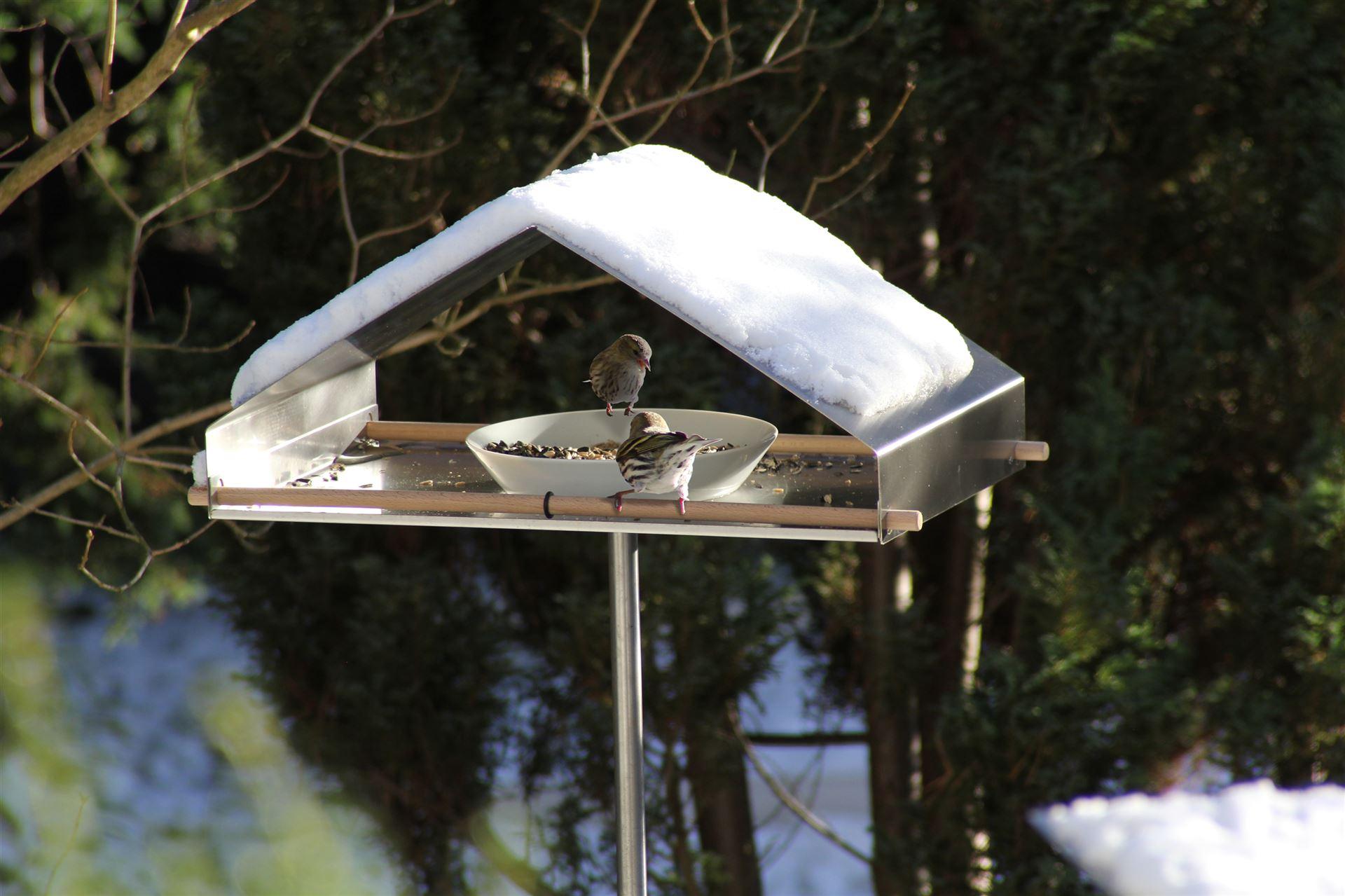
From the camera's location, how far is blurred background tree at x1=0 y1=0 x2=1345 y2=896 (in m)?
2.42

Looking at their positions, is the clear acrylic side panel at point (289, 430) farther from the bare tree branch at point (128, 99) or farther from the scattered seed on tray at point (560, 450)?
the bare tree branch at point (128, 99)

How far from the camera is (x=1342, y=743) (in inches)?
92.4

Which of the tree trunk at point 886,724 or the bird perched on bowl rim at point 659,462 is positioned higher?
the bird perched on bowl rim at point 659,462

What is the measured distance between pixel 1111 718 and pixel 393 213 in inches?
64.1

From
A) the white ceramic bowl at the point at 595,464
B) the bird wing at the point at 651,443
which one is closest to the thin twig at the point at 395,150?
the white ceramic bowl at the point at 595,464

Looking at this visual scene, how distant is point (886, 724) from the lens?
2.76 meters

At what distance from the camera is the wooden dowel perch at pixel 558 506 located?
1.12 metres

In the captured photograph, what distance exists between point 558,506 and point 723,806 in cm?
177

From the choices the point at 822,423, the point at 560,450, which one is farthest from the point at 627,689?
the point at 822,423

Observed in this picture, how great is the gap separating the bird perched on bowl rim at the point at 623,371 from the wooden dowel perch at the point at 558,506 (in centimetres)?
27

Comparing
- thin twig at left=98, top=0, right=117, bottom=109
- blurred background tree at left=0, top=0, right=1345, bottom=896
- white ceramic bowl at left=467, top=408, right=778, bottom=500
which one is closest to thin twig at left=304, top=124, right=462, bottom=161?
blurred background tree at left=0, top=0, right=1345, bottom=896

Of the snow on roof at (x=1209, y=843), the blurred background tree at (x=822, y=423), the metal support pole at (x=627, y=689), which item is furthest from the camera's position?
the blurred background tree at (x=822, y=423)

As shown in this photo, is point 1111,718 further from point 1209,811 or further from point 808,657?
point 1209,811

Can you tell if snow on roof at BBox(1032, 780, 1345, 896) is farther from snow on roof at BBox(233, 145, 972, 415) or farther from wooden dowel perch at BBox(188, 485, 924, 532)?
snow on roof at BBox(233, 145, 972, 415)
